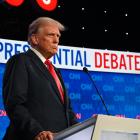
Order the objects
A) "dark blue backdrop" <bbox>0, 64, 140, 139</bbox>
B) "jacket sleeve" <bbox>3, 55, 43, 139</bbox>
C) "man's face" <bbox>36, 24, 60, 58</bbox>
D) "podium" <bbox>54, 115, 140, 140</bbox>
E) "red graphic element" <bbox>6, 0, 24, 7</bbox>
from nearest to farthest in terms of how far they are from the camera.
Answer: "podium" <bbox>54, 115, 140, 140</bbox> → "jacket sleeve" <bbox>3, 55, 43, 139</bbox> → "man's face" <bbox>36, 24, 60, 58</bbox> → "dark blue backdrop" <bbox>0, 64, 140, 139</bbox> → "red graphic element" <bbox>6, 0, 24, 7</bbox>

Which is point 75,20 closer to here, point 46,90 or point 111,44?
point 111,44

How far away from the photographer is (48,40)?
6.29ft

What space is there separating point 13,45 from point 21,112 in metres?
2.32

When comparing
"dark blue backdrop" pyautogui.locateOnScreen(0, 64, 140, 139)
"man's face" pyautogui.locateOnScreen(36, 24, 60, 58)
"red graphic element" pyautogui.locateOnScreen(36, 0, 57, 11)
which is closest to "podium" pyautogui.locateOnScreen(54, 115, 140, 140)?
"man's face" pyautogui.locateOnScreen(36, 24, 60, 58)

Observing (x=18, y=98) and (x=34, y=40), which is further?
(x=34, y=40)

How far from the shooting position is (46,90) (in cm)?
178

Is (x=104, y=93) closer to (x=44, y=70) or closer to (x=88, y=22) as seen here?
(x=88, y=22)

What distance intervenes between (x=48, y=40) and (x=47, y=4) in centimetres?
280

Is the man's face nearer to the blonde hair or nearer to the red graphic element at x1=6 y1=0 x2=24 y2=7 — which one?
the blonde hair

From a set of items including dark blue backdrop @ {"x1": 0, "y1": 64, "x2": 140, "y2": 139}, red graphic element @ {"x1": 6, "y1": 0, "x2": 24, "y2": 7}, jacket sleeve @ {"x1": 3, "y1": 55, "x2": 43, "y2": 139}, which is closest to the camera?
jacket sleeve @ {"x1": 3, "y1": 55, "x2": 43, "y2": 139}

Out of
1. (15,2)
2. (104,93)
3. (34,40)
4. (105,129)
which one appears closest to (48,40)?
(34,40)

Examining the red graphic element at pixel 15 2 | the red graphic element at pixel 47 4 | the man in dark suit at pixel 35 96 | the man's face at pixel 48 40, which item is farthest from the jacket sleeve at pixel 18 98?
the red graphic element at pixel 47 4

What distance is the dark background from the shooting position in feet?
15.1

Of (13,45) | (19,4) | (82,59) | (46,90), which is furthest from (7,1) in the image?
(46,90)
